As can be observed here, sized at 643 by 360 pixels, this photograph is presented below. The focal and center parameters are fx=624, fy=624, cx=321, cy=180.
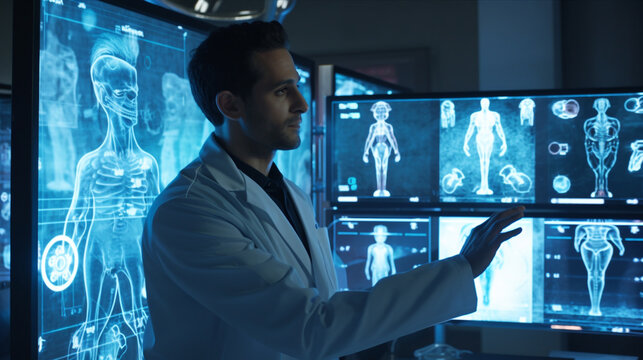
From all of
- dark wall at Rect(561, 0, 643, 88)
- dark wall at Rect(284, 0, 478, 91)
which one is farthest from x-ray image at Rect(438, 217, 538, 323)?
dark wall at Rect(284, 0, 478, 91)

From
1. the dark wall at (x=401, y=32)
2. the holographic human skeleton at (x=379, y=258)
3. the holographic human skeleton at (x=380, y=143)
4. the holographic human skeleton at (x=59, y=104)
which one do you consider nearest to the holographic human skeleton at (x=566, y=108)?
the holographic human skeleton at (x=380, y=143)

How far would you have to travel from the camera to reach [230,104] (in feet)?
4.10

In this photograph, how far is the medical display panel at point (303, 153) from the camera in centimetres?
208

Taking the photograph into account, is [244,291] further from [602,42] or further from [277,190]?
[602,42]

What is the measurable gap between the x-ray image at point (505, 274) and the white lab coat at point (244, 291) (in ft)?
2.54

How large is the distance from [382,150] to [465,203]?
0.30 m

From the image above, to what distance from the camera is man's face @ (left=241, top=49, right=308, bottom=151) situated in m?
1.23

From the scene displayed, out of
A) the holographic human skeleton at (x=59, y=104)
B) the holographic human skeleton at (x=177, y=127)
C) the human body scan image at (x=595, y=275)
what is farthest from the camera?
the human body scan image at (x=595, y=275)

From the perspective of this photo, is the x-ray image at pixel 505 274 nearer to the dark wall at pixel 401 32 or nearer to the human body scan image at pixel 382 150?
the human body scan image at pixel 382 150

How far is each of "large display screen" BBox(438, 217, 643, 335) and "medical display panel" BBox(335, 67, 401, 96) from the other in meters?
0.88

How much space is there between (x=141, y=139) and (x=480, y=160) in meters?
0.98

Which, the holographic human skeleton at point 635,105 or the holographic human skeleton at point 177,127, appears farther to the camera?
the holographic human skeleton at point 635,105

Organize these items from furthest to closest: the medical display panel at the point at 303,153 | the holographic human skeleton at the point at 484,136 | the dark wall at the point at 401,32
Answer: the dark wall at the point at 401,32 < the medical display panel at the point at 303,153 < the holographic human skeleton at the point at 484,136

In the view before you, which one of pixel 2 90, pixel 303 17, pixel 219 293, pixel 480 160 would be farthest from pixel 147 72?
pixel 303 17
